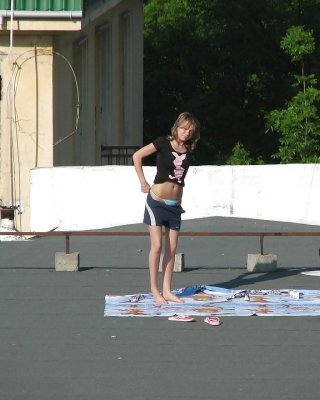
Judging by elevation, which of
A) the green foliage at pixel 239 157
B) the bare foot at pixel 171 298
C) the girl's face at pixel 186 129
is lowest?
the bare foot at pixel 171 298

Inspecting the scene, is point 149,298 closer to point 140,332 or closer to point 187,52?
point 140,332

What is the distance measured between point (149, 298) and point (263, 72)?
87.3ft

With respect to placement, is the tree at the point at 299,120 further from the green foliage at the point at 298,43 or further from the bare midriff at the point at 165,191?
the bare midriff at the point at 165,191

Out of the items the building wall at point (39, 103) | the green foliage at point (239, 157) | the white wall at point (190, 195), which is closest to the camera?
the white wall at point (190, 195)

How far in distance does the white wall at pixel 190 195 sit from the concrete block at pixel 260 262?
579 cm

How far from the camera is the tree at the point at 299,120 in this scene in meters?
30.9

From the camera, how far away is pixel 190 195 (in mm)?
19828

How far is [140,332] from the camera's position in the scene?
9.92 m

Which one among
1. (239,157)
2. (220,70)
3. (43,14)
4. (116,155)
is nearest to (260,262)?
(43,14)

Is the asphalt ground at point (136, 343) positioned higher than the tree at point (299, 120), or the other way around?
the tree at point (299, 120)

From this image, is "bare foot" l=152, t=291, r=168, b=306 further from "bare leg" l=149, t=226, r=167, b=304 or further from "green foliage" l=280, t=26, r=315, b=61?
"green foliage" l=280, t=26, r=315, b=61

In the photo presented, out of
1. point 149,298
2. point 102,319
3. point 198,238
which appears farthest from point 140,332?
point 198,238

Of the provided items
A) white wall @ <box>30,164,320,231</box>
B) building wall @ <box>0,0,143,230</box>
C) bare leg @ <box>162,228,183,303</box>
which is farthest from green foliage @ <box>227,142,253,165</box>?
bare leg @ <box>162,228,183,303</box>

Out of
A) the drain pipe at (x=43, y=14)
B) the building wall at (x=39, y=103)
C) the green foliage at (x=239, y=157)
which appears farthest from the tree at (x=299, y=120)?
the drain pipe at (x=43, y=14)
